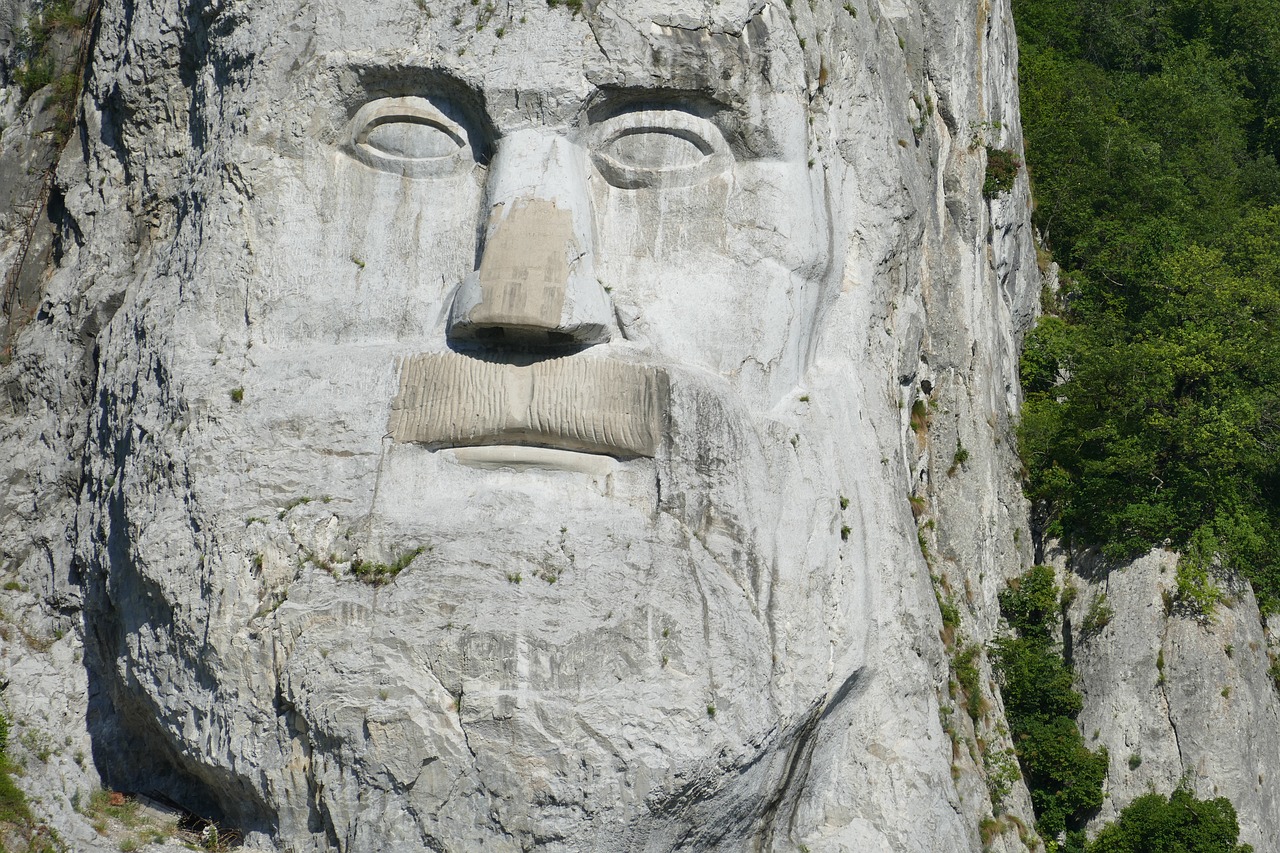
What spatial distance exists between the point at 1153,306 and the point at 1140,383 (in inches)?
183

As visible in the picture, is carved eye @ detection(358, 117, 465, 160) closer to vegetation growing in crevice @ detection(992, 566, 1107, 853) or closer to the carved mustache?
the carved mustache

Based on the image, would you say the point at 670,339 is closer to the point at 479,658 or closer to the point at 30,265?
the point at 479,658

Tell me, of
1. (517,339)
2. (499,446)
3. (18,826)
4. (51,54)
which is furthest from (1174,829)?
(51,54)

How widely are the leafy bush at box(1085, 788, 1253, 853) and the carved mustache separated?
34.8 ft

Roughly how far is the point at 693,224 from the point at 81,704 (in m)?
5.94

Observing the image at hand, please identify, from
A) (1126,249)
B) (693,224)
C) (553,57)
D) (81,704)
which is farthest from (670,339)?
(1126,249)

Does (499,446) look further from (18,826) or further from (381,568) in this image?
(18,826)

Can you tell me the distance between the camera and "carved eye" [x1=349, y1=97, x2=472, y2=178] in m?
11.7

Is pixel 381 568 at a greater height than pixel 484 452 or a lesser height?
lesser

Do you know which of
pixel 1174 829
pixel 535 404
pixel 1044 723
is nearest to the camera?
pixel 535 404

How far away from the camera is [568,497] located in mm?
11062

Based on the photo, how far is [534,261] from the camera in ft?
36.4

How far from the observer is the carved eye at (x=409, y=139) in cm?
1166

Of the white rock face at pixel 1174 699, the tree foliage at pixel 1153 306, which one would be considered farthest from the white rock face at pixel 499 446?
the tree foliage at pixel 1153 306
